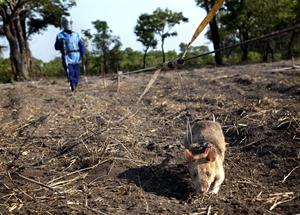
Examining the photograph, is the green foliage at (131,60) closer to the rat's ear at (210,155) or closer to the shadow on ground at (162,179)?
the shadow on ground at (162,179)

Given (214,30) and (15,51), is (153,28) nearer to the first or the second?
(214,30)

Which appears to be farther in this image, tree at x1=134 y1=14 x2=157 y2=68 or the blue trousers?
tree at x1=134 y1=14 x2=157 y2=68

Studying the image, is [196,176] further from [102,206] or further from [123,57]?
[123,57]

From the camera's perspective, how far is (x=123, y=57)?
42031 mm

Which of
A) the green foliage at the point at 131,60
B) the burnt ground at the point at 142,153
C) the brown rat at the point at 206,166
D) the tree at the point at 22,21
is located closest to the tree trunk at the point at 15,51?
the tree at the point at 22,21

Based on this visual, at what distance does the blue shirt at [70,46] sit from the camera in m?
12.5

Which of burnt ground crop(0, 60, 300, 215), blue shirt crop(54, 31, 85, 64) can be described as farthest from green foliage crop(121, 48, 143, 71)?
burnt ground crop(0, 60, 300, 215)

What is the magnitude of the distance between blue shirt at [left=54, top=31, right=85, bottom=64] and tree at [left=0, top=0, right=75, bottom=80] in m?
6.44

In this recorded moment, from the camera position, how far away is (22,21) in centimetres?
3275

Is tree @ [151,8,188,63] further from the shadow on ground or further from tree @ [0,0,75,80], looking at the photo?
the shadow on ground

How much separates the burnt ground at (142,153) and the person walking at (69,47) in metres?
0.98

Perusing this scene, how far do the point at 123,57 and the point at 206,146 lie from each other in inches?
1419

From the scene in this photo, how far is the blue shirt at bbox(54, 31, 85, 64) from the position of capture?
41.1ft

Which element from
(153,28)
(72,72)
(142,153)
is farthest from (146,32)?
(142,153)
